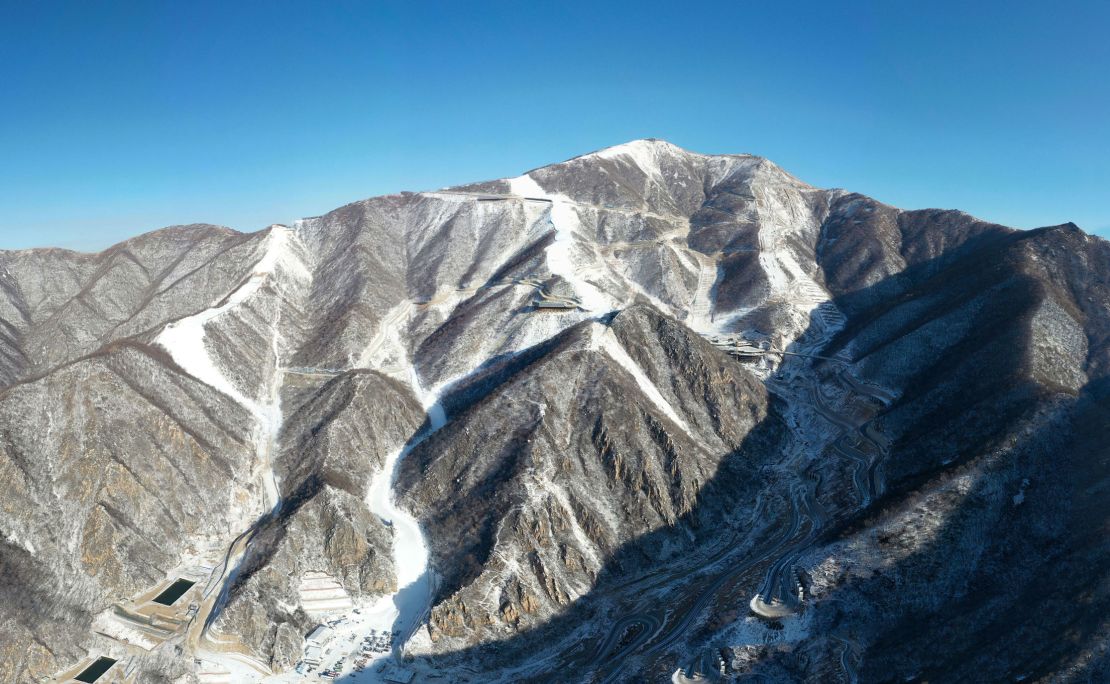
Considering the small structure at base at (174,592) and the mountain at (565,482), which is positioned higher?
the mountain at (565,482)

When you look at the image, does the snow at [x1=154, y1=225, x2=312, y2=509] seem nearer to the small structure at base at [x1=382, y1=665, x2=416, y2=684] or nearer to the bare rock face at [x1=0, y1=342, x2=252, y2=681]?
the bare rock face at [x1=0, y1=342, x2=252, y2=681]

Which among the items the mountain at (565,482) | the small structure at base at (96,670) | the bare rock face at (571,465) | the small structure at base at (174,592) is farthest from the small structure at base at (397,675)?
the small structure at base at (96,670)

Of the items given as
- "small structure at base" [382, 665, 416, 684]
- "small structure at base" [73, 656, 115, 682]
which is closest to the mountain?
"small structure at base" [73, 656, 115, 682]

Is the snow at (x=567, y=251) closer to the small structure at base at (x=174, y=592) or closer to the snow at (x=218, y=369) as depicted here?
the snow at (x=218, y=369)

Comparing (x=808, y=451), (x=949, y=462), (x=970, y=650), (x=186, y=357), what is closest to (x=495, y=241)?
(x=186, y=357)

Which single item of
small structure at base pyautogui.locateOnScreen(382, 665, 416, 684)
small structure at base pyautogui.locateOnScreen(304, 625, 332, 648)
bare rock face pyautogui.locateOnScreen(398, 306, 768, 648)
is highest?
bare rock face pyautogui.locateOnScreen(398, 306, 768, 648)

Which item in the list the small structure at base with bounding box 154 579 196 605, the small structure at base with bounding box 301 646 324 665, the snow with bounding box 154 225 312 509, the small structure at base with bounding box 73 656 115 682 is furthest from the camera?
the snow with bounding box 154 225 312 509

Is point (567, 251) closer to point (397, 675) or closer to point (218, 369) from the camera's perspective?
point (218, 369)

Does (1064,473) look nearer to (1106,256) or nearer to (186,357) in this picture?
(1106,256)
